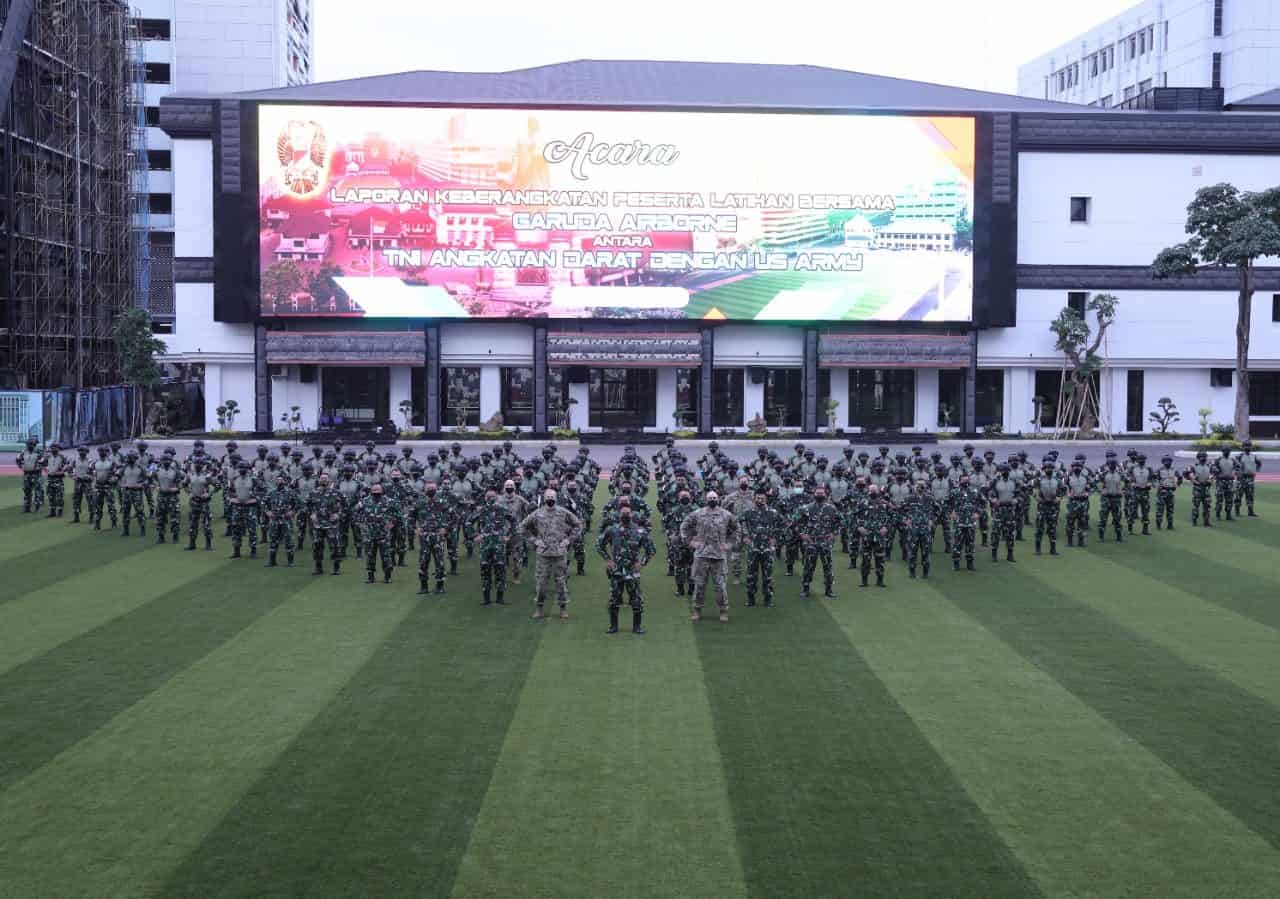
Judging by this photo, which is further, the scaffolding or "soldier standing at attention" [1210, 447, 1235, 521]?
the scaffolding

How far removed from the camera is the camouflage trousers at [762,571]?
2069 centimetres

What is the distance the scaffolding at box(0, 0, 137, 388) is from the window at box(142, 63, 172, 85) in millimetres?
14934

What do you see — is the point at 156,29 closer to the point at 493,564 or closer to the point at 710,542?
the point at 493,564

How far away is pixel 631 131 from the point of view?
5894cm

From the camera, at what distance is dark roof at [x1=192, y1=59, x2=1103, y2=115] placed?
201 ft

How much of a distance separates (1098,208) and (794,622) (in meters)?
49.2

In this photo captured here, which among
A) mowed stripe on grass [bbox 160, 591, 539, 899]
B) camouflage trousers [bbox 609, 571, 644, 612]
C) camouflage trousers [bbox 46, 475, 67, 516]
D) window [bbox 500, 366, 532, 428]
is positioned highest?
window [bbox 500, 366, 532, 428]

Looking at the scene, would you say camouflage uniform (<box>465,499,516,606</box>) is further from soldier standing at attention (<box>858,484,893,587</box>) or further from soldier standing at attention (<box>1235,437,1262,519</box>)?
soldier standing at attention (<box>1235,437,1262,519</box>)

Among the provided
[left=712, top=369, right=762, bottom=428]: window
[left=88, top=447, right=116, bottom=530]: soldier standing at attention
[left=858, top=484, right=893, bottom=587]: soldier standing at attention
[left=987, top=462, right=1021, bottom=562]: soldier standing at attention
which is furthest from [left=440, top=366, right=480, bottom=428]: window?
[left=858, top=484, right=893, bottom=587]: soldier standing at attention

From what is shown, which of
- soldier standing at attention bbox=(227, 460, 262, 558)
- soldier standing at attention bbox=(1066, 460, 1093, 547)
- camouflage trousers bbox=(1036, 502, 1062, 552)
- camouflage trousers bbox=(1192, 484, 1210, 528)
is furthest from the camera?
camouflage trousers bbox=(1192, 484, 1210, 528)

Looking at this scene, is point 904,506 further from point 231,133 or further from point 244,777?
point 231,133

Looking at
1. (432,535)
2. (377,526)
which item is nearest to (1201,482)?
(432,535)

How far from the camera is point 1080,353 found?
2438 inches

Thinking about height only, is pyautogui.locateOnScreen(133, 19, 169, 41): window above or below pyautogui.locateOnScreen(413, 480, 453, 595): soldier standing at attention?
above
